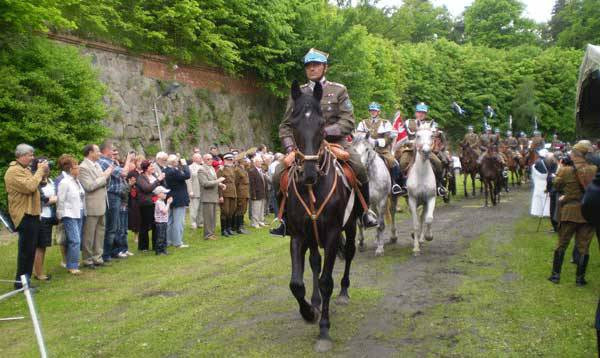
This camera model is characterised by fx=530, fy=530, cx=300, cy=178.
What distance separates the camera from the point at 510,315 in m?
6.79

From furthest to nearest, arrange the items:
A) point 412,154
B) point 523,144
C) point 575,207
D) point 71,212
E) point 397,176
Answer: point 523,144, point 397,176, point 412,154, point 71,212, point 575,207

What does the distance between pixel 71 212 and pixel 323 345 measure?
6407 millimetres

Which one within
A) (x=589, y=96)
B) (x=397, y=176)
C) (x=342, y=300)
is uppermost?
(x=589, y=96)

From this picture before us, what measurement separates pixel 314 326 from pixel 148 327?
213cm

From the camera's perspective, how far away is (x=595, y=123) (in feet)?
39.4

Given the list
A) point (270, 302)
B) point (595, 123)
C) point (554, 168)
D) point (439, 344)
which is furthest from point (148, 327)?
point (554, 168)

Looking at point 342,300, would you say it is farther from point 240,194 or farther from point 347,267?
point 240,194

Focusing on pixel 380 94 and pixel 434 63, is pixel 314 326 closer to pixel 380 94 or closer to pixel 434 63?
pixel 380 94

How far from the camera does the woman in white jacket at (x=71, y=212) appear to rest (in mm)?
10023

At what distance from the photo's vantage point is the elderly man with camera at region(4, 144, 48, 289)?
8578 mm

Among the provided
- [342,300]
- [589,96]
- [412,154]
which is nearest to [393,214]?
[412,154]

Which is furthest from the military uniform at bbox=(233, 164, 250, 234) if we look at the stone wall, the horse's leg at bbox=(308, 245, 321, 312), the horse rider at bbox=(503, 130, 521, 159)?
the horse rider at bbox=(503, 130, 521, 159)

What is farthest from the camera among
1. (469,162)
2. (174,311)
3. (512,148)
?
(512,148)

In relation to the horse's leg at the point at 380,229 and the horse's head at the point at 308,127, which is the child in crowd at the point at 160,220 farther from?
the horse's head at the point at 308,127
